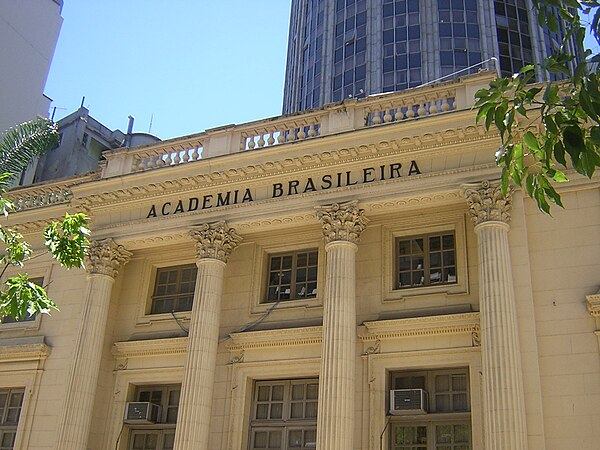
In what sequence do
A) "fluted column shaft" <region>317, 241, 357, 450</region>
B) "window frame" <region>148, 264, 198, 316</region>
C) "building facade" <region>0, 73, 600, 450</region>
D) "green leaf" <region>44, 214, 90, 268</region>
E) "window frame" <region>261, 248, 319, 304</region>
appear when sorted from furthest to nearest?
1. "window frame" <region>148, 264, 198, 316</region>
2. "window frame" <region>261, 248, 319, 304</region>
3. "fluted column shaft" <region>317, 241, 357, 450</region>
4. "building facade" <region>0, 73, 600, 450</region>
5. "green leaf" <region>44, 214, 90, 268</region>

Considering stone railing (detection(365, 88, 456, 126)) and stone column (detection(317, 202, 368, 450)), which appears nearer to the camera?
stone column (detection(317, 202, 368, 450))

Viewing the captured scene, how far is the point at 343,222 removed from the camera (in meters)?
17.5

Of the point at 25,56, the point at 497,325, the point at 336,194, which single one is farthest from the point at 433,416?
the point at 25,56

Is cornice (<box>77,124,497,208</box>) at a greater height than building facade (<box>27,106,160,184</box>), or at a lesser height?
lesser

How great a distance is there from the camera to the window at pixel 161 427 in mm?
19375

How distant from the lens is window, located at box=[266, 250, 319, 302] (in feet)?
63.3

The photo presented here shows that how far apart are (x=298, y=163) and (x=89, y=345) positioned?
7319mm

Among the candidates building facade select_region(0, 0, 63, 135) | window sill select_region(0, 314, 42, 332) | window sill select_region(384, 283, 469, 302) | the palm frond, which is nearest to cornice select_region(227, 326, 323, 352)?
window sill select_region(384, 283, 469, 302)

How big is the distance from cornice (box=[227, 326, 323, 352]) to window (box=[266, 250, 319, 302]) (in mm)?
1161

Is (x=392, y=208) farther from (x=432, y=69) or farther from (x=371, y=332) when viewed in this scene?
(x=432, y=69)

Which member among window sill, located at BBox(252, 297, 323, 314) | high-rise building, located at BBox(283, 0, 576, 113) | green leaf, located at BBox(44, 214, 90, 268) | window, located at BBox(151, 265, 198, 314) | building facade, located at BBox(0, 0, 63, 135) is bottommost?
green leaf, located at BBox(44, 214, 90, 268)

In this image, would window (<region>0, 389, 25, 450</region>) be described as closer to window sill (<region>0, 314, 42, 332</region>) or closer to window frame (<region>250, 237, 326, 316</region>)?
window sill (<region>0, 314, 42, 332</region>)

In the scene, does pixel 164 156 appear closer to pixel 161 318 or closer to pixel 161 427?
pixel 161 318

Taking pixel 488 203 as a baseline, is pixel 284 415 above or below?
below
